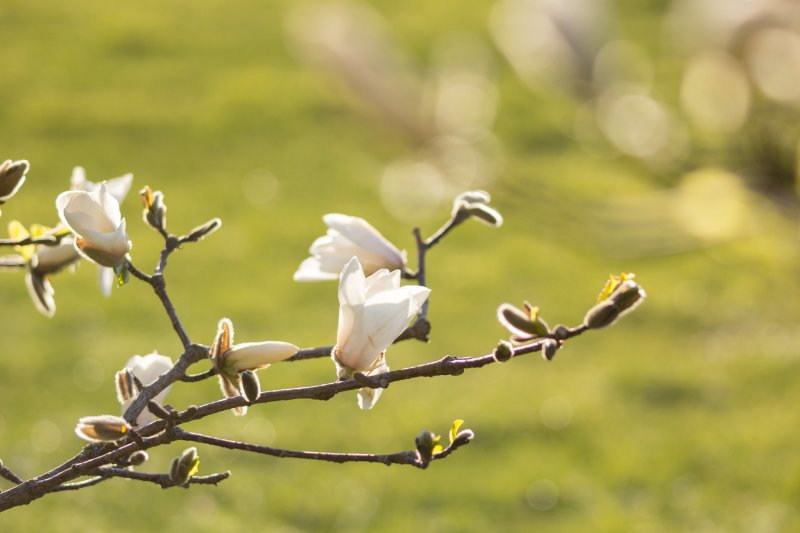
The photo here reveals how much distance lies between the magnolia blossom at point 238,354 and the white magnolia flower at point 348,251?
0.57ft

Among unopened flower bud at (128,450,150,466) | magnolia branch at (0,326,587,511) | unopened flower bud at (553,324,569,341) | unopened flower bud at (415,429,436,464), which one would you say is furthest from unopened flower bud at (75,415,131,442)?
unopened flower bud at (553,324,569,341)

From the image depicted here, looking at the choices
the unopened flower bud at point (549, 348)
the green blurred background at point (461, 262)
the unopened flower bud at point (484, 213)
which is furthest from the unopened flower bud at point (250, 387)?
the green blurred background at point (461, 262)

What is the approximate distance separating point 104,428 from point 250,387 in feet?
0.37

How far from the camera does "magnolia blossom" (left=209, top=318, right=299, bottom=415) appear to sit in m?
0.81

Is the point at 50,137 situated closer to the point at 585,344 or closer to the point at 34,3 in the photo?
the point at 34,3

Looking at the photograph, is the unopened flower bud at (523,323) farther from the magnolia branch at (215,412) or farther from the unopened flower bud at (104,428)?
the unopened flower bud at (104,428)

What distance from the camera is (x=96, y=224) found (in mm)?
872

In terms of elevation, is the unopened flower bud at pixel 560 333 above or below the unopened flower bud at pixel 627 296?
below

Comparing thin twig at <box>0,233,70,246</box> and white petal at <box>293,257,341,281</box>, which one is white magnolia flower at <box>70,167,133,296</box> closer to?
thin twig at <box>0,233,70,246</box>

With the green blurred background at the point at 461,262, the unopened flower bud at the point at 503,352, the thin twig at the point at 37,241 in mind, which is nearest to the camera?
the unopened flower bud at the point at 503,352

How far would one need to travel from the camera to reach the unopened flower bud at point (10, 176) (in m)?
0.91

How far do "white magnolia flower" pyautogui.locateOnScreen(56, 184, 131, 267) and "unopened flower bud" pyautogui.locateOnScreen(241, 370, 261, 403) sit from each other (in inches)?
7.1

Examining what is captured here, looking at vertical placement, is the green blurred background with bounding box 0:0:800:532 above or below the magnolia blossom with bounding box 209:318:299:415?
above

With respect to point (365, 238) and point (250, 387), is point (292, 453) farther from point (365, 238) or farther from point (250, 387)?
point (365, 238)
